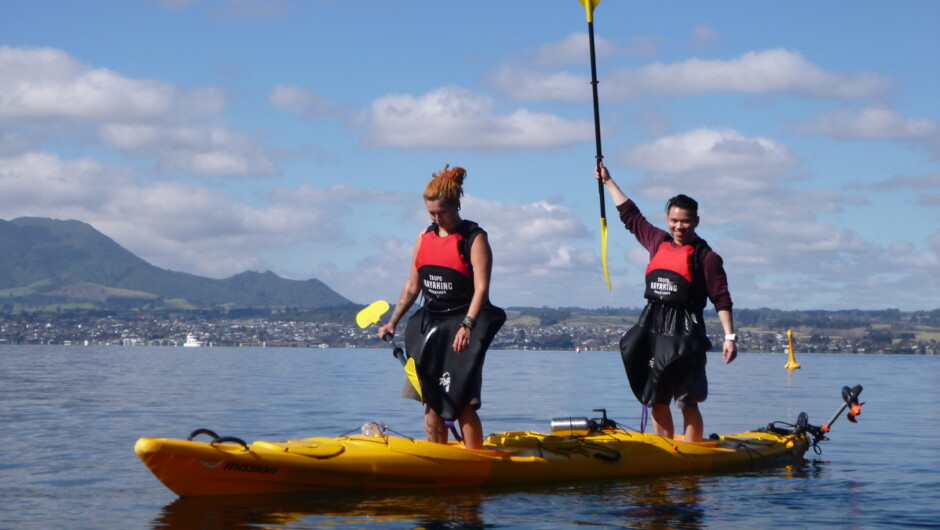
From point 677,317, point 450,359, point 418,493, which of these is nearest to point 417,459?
point 418,493

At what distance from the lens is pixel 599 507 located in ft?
28.5

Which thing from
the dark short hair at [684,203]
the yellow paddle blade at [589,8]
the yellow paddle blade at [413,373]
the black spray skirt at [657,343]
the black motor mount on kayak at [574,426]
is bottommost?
the black motor mount on kayak at [574,426]

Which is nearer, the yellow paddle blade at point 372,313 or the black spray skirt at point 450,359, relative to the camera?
the black spray skirt at point 450,359

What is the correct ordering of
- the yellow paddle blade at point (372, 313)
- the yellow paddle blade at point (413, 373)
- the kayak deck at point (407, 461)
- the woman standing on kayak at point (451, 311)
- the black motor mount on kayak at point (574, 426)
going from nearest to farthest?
the kayak deck at point (407, 461), the woman standing on kayak at point (451, 311), the yellow paddle blade at point (413, 373), the yellow paddle blade at point (372, 313), the black motor mount on kayak at point (574, 426)

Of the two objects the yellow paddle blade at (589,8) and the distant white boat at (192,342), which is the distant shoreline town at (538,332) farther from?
the yellow paddle blade at (589,8)

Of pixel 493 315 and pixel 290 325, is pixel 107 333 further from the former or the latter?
pixel 493 315

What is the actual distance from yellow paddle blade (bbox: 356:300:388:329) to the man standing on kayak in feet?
7.65

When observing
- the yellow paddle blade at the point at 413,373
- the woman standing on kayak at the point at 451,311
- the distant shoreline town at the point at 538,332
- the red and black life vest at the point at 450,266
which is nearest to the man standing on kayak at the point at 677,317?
the woman standing on kayak at the point at 451,311

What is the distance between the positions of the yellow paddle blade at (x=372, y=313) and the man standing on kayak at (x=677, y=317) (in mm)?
2331

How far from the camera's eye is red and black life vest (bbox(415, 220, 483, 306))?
9.00 m

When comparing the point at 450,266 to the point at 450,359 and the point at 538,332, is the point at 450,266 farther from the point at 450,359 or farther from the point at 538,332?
the point at 538,332

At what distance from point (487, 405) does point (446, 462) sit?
12915 mm

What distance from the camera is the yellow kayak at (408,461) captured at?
8.42 meters

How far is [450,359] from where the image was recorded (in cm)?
901
